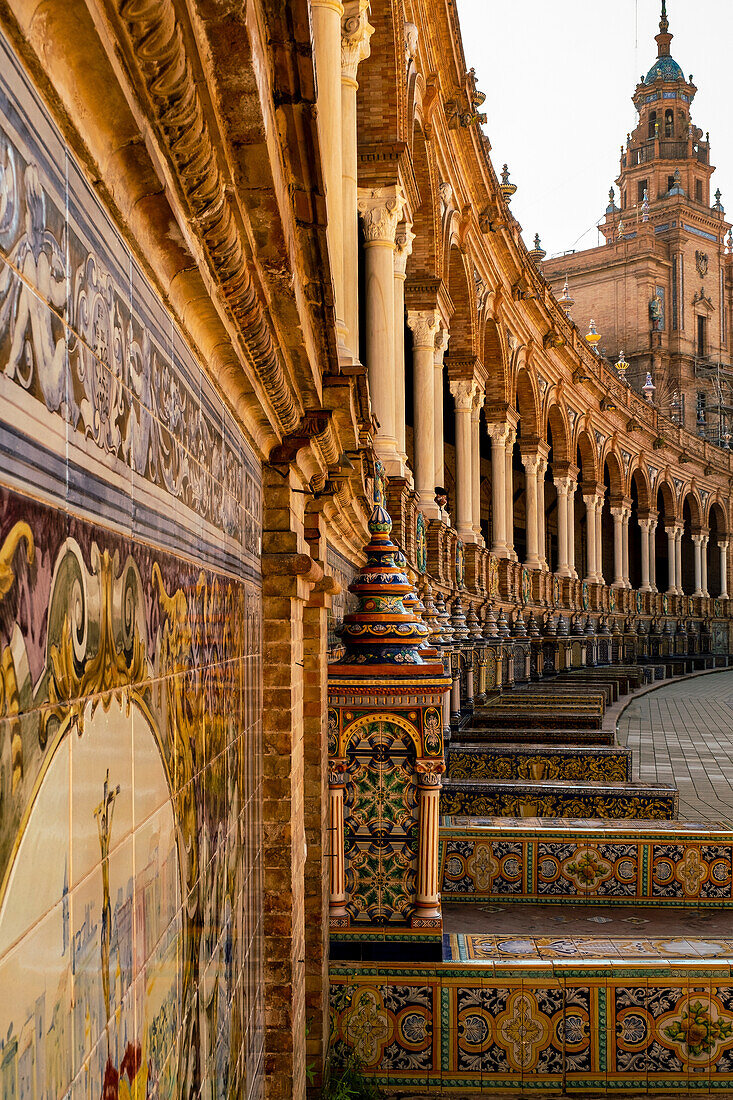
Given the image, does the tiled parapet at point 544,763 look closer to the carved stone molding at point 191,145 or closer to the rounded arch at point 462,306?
the carved stone molding at point 191,145

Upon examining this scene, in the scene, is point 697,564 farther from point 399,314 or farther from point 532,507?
point 399,314

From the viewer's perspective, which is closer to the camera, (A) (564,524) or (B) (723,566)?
(A) (564,524)

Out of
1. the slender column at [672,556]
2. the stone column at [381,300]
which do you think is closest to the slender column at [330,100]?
the stone column at [381,300]

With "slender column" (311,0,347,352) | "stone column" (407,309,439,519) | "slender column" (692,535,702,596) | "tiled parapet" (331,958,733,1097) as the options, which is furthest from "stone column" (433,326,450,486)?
"slender column" (692,535,702,596)

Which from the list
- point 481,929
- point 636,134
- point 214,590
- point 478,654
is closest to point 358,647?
point 481,929

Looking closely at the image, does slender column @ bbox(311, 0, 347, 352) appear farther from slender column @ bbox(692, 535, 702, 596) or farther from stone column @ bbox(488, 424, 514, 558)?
slender column @ bbox(692, 535, 702, 596)

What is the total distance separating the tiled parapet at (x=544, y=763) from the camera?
9156 millimetres

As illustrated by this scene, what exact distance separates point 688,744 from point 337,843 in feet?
38.3

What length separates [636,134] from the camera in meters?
56.2

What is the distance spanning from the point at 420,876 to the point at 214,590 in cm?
309

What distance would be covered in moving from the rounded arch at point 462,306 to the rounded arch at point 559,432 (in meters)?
9.47

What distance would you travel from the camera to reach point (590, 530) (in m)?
29.3

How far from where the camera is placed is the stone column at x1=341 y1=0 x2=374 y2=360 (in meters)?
6.80

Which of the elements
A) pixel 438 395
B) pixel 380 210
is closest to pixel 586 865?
pixel 380 210
